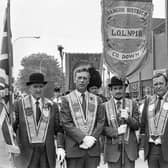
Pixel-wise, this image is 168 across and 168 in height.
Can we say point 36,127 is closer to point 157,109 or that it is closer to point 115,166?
point 115,166

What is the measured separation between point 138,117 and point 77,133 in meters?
1.17

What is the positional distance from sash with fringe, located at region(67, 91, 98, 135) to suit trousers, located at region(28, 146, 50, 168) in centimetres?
56

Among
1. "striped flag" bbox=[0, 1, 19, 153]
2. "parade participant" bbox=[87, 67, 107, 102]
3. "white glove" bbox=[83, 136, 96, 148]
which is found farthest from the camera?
"parade participant" bbox=[87, 67, 107, 102]

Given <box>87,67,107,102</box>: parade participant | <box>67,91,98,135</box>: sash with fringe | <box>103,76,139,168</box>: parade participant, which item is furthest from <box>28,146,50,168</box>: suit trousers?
<box>87,67,107,102</box>: parade participant

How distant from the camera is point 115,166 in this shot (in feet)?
17.3

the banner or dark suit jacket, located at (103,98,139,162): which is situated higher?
the banner

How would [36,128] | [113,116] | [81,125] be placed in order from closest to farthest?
1. [81,125]
2. [36,128]
3. [113,116]

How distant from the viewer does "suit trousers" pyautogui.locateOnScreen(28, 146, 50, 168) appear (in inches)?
189

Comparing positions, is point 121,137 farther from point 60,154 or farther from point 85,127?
point 60,154

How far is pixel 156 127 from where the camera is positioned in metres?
5.12

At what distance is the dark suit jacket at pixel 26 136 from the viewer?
4801mm

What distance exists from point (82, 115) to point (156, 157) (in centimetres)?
121

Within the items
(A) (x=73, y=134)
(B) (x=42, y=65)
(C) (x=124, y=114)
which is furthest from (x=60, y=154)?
(B) (x=42, y=65)

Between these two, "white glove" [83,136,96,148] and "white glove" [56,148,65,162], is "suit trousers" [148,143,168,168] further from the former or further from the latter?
"white glove" [56,148,65,162]
